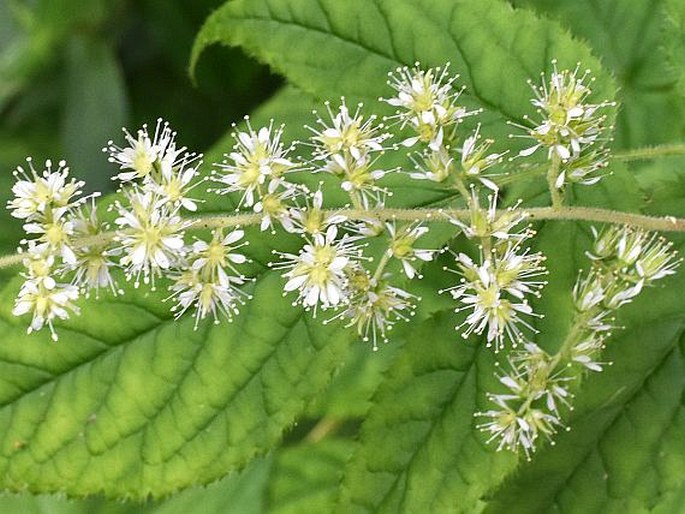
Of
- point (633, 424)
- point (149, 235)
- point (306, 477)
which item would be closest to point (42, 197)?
point (149, 235)

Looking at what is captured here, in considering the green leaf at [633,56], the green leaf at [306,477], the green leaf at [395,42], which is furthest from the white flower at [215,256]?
the green leaf at [306,477]

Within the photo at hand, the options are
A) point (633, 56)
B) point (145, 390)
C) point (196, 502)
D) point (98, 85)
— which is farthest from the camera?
point (98, 85)

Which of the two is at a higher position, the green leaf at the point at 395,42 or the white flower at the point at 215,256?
the green leaf at the point at 395,42

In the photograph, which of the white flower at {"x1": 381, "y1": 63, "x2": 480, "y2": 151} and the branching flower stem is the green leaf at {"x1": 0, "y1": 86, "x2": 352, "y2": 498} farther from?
the white flower at {"x1": 381, "y1": 63, "x2": 480, "y2": 151}

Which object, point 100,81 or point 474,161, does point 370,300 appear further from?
point 100,81

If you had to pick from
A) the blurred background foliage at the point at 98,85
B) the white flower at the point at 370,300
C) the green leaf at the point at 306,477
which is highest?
the blurred background foliage at the point at 98,85

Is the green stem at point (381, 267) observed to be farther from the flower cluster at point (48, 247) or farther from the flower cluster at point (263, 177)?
the flower cluster at point (48, 247)

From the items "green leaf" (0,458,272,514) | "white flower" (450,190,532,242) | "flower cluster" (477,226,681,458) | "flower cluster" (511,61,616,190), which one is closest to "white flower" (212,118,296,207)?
"white flower" (450,190,532,242)

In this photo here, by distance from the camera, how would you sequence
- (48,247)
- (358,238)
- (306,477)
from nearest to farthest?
(48,247) → (358,238) → (306,477)
